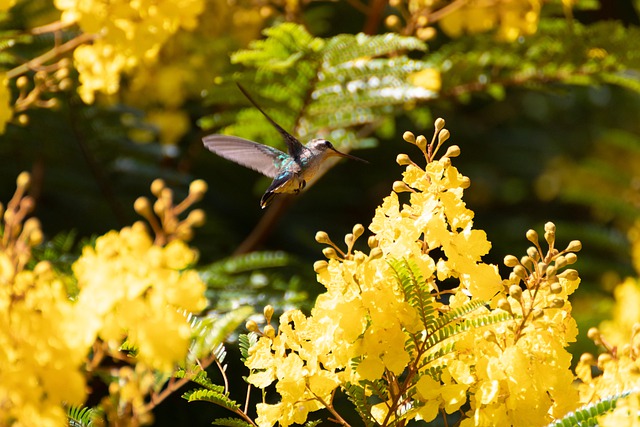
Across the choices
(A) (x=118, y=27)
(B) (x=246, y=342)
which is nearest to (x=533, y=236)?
(B) (x=246, y=342)

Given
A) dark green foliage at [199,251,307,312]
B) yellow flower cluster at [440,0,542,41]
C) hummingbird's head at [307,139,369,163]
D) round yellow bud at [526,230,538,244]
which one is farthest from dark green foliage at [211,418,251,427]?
yellow flower cluster at [440,0,542,41]

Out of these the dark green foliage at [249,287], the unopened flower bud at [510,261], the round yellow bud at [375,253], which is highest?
the round yellow bud at [375,253]

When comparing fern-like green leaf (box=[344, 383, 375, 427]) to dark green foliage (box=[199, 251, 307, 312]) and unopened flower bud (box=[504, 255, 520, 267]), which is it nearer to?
unopened flower bud (box=[504, 255, 520, 267])

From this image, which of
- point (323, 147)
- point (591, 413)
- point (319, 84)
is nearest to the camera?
point (591, 413)

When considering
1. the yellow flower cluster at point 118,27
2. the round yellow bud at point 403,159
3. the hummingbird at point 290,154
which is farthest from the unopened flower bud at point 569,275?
the yellow flower cluster at point 118,27

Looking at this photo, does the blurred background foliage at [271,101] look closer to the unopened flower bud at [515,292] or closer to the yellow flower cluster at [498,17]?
the yellow flower cluster at [498,17]

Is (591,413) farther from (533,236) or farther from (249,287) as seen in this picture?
(249,287)
